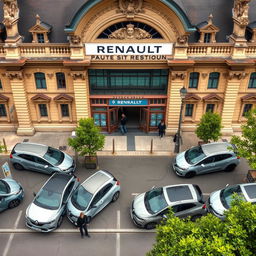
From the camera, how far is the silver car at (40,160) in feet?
79.5

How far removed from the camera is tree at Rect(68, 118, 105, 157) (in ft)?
79.2

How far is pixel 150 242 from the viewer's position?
19516mm

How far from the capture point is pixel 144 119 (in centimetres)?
3097

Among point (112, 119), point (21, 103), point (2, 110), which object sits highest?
point (21, 103)

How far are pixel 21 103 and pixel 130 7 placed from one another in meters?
13.6

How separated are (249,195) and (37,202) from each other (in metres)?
14.2

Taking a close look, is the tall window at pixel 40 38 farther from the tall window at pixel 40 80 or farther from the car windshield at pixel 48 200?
the car windshield at pixel 48 200

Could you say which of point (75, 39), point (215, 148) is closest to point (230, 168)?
point (215, 148)

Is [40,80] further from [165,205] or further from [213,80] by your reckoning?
[165,205]

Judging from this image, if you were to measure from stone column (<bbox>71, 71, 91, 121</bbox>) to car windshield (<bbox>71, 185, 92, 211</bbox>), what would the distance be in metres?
10.2

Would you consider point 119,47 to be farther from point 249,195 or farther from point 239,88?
point 249,195

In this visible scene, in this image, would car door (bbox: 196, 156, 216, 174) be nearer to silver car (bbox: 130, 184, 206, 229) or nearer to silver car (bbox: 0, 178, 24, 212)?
silver car (bbox: 130, 184, 206, 229)

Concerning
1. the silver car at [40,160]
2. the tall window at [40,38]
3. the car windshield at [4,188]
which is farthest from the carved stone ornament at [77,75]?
the car windshield at [4,188]

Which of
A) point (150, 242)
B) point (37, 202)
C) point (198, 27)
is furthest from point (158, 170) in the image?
point (198, 27)
